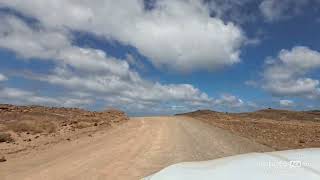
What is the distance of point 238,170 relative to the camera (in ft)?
14.8

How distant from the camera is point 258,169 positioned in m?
4.43

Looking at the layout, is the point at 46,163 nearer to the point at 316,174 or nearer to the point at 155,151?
the point at 155,151

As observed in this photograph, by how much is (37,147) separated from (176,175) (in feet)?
59.9

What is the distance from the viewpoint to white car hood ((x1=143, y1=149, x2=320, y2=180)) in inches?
159

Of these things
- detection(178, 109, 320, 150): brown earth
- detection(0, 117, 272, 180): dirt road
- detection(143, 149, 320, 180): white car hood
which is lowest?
detection(0, 117, 272, 180): dirt road

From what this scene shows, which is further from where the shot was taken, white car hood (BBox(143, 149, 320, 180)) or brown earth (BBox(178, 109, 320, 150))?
brown earth (BBox(178, 109, 320, 150))

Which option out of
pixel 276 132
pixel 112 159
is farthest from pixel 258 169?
pixel 276 132

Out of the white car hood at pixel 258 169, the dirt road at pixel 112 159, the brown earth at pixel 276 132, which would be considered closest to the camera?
the white car hood at pixel 258 169

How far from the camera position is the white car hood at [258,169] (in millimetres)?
4047

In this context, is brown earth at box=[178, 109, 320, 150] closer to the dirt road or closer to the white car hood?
the dirt road

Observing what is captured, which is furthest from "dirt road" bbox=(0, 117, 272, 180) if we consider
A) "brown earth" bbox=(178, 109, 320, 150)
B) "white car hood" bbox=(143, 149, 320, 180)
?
"white car hood" bbox=(143, 149, 320, 180)

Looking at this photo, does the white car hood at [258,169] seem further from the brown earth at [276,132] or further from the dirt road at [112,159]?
the brown earth at [276,132]

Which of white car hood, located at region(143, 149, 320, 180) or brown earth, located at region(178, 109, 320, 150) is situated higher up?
brown earth, located at region(178, 109, 320, 150)

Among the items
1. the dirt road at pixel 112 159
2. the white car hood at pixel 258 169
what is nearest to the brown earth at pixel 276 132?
the dirt road at pixel 112 159
